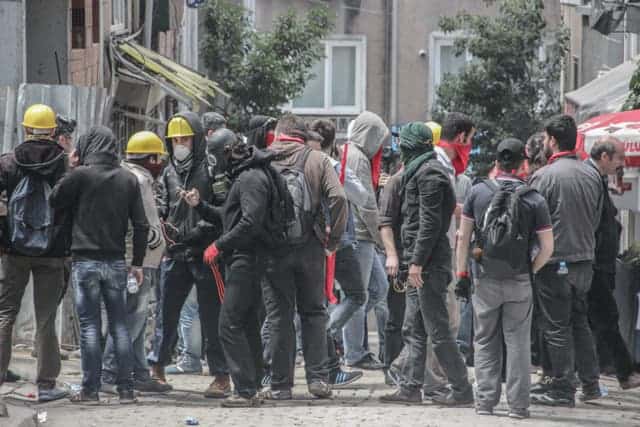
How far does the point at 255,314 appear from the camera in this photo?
10633 mm

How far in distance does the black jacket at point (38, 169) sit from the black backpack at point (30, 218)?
0.04m

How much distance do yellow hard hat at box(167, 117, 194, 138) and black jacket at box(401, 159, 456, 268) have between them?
164cm

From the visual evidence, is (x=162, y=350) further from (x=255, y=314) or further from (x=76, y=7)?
(x=76, y=7)

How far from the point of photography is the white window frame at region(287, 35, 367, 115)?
3688 cm

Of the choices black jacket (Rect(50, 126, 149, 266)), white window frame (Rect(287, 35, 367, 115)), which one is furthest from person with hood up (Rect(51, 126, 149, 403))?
white window frame (Rect(287, 35, 367, 115))

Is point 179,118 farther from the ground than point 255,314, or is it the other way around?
point 179,118

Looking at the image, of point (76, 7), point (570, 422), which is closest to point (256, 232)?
point (570, 422)

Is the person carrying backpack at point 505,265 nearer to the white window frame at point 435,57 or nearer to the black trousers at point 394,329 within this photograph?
the black trousers at point 394,329

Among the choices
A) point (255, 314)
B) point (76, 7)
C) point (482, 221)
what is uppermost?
point (76, 7)

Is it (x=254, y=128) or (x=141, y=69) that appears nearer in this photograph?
(x=254, y=128)

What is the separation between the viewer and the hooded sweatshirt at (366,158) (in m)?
12.2

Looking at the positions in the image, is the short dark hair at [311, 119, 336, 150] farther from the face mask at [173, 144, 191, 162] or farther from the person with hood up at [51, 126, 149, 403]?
the person with hood up at [51, 126, 149, 403]

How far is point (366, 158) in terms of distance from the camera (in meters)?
12.3

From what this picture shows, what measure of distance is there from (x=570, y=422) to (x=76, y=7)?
861 cm
